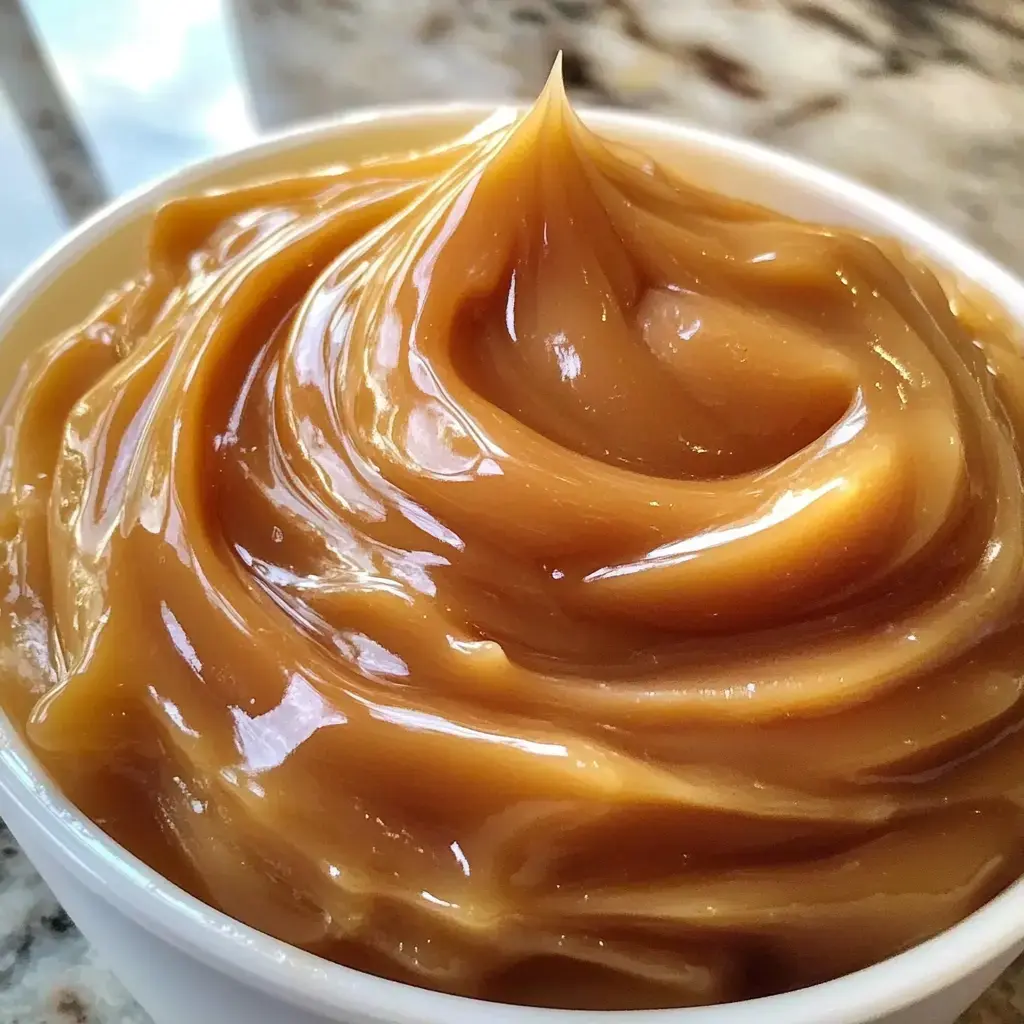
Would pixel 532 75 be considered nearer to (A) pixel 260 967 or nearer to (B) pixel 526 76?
(B) pixel 526 76

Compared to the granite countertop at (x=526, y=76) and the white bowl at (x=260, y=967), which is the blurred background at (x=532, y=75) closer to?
the granite countertop at (x=526, y=76)

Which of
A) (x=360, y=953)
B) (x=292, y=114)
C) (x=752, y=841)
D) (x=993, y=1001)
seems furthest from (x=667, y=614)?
(x=292, y=114)

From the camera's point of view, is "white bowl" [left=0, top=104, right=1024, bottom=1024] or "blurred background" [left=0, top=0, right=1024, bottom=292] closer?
"white bowl" [left=0, top=104, right=1024, bottom=1024]

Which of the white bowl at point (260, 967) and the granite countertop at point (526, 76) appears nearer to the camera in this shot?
the white bowl at point (260, 967)

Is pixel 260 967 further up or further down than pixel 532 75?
further down

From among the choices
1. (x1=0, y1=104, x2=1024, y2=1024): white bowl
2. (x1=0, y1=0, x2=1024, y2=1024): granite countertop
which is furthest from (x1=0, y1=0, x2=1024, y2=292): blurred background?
(x1=0, y1=104, x2=1024, y2=1024): white bowl

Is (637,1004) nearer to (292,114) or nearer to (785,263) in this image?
(785,263)

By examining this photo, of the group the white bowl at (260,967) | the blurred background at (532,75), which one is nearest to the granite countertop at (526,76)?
the blurred background at (532,75)

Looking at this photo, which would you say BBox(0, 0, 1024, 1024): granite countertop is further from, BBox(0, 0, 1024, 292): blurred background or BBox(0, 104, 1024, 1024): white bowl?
BBox(0, 104, 1024, 1024): white bowl

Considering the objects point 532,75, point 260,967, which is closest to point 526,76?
point 532,75
